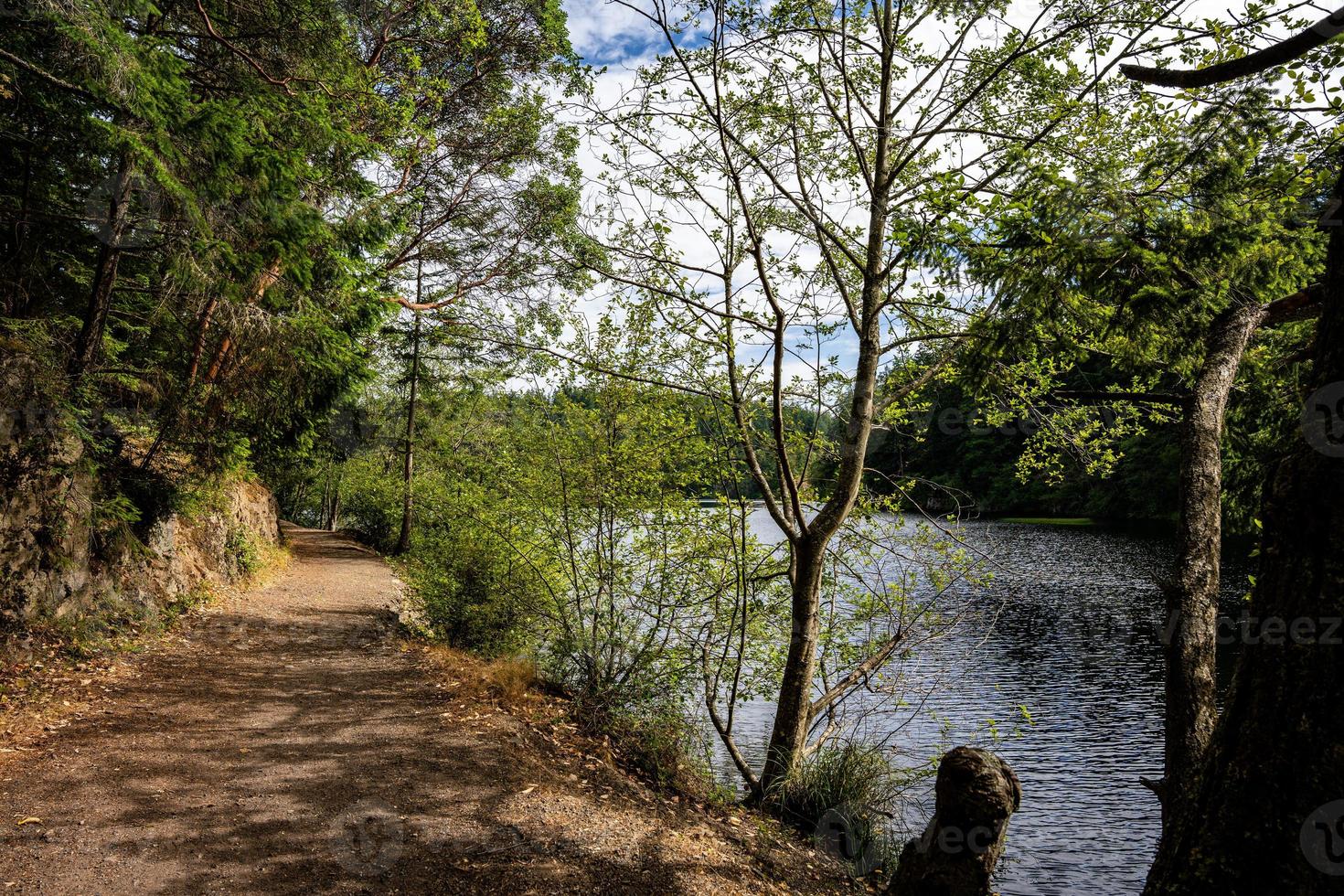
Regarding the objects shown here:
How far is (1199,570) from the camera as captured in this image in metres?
4.07

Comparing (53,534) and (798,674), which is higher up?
(53,534)

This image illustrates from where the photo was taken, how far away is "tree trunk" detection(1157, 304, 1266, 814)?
3.89m

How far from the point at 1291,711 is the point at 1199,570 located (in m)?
2.18

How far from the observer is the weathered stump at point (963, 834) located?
363 cm

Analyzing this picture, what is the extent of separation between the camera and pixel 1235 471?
691cm

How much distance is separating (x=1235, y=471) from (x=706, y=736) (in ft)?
20.3

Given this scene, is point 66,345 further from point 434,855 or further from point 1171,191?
point 1171,191

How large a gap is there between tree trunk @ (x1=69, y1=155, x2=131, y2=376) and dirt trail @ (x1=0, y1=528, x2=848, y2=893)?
9.96ft

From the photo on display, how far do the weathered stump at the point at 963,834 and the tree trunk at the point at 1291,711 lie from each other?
4.34ft

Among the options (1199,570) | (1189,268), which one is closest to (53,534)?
(1199,570)

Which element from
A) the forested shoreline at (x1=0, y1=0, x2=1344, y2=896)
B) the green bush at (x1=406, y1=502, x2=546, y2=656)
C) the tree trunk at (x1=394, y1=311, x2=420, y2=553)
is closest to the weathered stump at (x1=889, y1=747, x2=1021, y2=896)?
the forested shoreline at (x1=0, y1=0, x2=1344, y2=896)

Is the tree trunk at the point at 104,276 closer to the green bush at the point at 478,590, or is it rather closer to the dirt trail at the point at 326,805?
the dirt trail at the point at 326,805

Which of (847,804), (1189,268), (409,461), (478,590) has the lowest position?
(847,804)

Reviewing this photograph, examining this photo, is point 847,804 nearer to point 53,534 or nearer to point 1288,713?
point 1288,713
